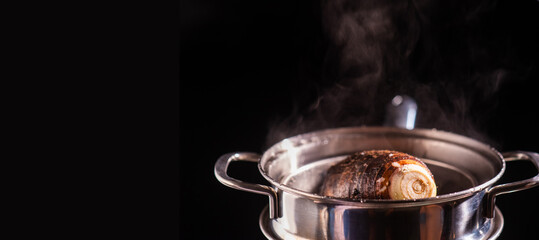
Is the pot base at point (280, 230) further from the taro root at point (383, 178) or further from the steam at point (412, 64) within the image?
the steam at point (412, 64)

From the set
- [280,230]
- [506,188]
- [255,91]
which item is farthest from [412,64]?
[280,230]

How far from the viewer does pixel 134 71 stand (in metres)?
1.60

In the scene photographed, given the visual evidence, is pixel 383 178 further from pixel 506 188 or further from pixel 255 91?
pixel 255 91

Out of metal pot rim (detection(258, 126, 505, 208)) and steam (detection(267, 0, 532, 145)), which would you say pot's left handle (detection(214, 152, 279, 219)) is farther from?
steam (detection(267, 0, 532, 145))

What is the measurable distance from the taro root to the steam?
402mm

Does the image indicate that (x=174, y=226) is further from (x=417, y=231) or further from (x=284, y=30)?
(x=417, y=231)

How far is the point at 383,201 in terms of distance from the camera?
3.66 ft

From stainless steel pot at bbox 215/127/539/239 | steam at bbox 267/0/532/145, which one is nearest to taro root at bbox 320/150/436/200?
stainless steel pot at bbox 215/127/539/239

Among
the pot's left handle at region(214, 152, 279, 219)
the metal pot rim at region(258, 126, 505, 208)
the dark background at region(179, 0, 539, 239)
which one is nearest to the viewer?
the metal pot rim at region(258, 126, 505, 208)

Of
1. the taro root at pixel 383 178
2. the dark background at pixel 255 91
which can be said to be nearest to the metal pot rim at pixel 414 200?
→ the taro root at pixel 383 178

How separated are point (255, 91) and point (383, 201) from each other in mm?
724

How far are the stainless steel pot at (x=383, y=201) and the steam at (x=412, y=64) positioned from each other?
225 mm

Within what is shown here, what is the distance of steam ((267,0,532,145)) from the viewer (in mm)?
1628

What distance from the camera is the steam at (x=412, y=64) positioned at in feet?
5.34
